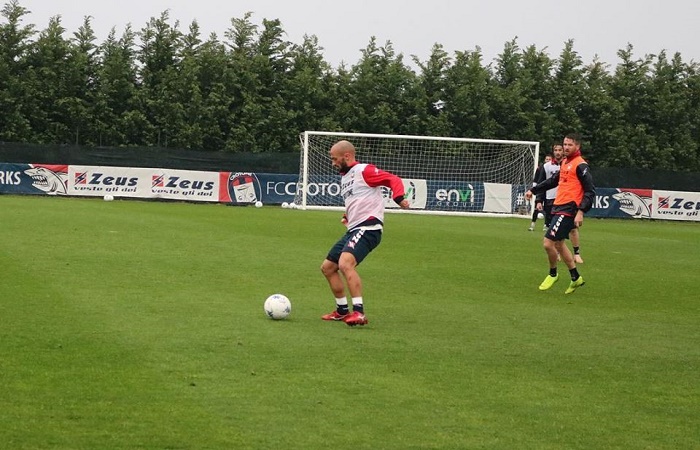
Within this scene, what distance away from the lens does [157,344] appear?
845cm

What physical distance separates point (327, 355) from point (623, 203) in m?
34.2

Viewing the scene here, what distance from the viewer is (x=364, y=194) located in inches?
408

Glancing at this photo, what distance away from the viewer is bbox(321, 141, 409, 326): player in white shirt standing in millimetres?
10242

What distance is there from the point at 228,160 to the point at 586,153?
1850cm

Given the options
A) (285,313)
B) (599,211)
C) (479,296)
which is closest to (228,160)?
(599,211)

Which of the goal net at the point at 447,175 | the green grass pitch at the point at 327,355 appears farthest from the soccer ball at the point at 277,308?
the goal net at the point at 447,175

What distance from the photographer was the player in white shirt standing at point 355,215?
10.2m

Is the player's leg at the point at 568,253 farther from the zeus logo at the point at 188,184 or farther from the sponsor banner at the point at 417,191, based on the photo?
the zeus logo at the point at 188,184

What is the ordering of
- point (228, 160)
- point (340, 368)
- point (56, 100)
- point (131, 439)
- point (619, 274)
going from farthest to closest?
point (56, 100) < point (228, 160) < point (619, 274) < point (340, 368) < point (131, 439)

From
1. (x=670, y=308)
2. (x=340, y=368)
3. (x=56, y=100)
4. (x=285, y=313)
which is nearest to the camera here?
(x=340, y=368)

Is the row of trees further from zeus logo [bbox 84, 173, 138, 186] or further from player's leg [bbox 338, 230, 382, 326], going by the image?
player's leg [bbox 338, 230, 382, 326]

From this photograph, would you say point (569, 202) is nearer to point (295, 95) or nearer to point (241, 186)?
point (241, 186)

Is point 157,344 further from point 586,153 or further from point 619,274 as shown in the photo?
point 586,153

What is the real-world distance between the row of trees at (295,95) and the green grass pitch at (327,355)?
29.7m
